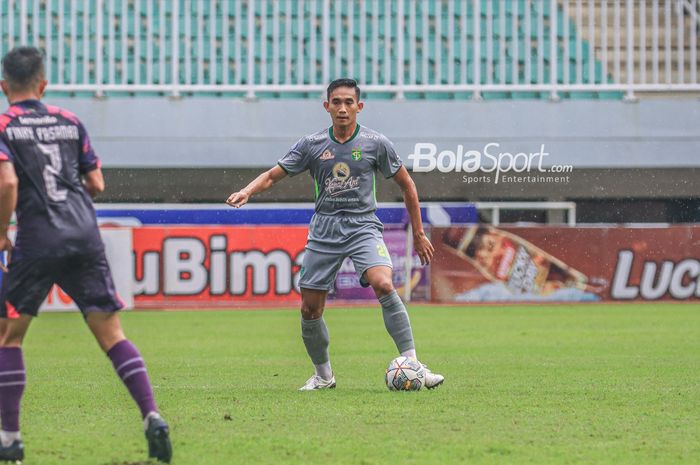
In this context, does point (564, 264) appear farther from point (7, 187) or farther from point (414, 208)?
point (7, 187)

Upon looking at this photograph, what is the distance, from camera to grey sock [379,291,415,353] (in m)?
8.88

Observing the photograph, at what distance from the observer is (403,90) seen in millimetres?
25672

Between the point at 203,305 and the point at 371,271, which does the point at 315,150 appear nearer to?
the point at 371,271

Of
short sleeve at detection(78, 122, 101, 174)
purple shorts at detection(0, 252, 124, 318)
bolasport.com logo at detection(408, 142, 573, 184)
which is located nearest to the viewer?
purple shorts at detection(0, 252, 124, 318)

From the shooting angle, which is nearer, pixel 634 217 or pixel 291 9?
pixel 634 217

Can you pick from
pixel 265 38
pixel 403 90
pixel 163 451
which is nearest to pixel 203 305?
pixel 403 90

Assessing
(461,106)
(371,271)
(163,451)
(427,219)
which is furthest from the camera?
(461,106)

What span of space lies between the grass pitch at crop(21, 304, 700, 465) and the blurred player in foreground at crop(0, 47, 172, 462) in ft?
1.29

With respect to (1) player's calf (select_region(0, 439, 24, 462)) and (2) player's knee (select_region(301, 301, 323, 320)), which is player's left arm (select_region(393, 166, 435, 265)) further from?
(1) player's calf (select_region(0, 439, 24, 462))

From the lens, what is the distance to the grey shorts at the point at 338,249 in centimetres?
888

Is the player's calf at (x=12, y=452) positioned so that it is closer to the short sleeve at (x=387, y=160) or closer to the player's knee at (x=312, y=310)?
the player's knee at (x=312, y=310)

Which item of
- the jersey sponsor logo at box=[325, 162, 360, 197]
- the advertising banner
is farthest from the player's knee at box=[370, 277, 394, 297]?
Answer: the advertising banner

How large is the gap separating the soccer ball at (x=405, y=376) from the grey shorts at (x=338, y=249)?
0.63 metres

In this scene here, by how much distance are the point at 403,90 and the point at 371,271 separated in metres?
17.1
